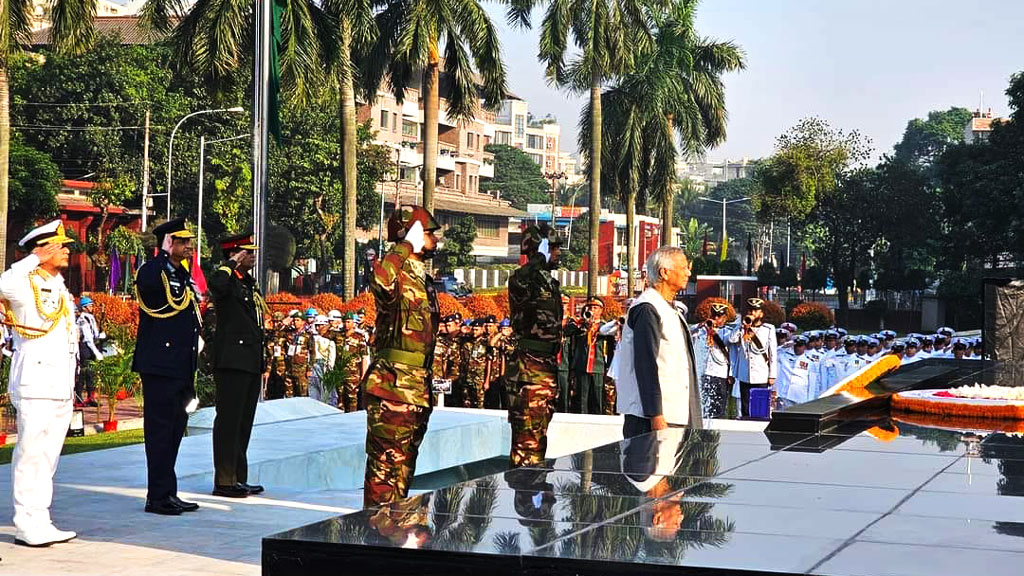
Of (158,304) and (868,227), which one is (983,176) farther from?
(158,304)

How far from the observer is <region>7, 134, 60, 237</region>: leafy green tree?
50.5 meters

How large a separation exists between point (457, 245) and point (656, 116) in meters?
32.4

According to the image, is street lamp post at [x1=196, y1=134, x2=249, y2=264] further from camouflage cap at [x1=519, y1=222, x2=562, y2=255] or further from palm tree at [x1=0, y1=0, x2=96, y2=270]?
camouflage cap at [x1=519, y1=222, x2=562, y2=255]

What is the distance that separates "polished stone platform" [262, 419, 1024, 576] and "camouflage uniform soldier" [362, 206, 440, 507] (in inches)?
46.0

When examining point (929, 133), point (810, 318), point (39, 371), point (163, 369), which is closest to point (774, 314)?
point (810, 318)

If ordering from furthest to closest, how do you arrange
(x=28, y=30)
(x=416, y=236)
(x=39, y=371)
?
(x=28, y=30), (x=39, y=371), (x=416, y=236)

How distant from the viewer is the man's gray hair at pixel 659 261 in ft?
23.4

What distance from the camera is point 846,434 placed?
7.52 m

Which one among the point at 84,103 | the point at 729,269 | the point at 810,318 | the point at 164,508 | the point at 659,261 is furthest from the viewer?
the point at 729,269

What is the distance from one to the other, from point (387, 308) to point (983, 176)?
136 feet

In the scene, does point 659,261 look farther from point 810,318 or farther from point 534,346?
point 810,318

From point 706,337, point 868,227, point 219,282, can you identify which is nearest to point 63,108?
point 868,227

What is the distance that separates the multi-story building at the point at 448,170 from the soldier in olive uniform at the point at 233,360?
72.9 meters

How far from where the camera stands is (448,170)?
9738 cm
